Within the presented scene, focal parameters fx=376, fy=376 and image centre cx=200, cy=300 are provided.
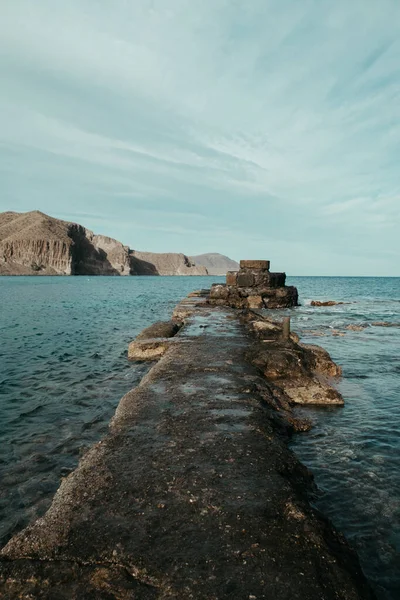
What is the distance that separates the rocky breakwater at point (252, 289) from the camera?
28.0m

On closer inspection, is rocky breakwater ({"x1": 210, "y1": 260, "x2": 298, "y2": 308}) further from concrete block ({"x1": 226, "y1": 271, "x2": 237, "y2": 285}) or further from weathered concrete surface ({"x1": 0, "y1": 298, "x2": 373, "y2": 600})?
weathered concrete surface ({"x1": 0, "y1": 298, "x2": 373, "y2": 600})

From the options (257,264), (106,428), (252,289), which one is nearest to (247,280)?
(252,289)

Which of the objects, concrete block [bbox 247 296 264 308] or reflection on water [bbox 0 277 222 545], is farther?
concrete block [bbox 247 296 264 308]

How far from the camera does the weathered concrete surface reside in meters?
2.60

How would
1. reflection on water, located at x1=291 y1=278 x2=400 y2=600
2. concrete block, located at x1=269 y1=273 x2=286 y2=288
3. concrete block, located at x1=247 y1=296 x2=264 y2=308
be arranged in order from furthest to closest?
concrete block, located at x1=269 y1=273 x2=286 y2=288, concrete block, located at x1=247 y1=296 x2=264 y2=308, reflection on water, located at x1=291 y1=278 x2=400 y2=600

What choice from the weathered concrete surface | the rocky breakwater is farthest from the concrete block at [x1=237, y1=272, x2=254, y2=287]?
the weathered concrete surface

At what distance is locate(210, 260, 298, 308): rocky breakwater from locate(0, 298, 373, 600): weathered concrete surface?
22.4 metres

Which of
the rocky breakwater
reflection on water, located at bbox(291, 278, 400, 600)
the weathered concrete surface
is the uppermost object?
the rocky breakwater

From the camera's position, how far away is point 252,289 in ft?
95.8

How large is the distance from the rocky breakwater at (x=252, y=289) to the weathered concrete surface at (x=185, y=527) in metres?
22.4

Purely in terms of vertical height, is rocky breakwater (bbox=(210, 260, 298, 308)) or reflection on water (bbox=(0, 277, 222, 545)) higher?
rocky breakwater (bbox=(210, 260, 298, 308))

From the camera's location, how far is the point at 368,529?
13.5ft

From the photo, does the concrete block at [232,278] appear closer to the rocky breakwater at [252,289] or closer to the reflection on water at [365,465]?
the rocky breakwater at [252,289]

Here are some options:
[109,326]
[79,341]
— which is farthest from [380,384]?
[109,326]
